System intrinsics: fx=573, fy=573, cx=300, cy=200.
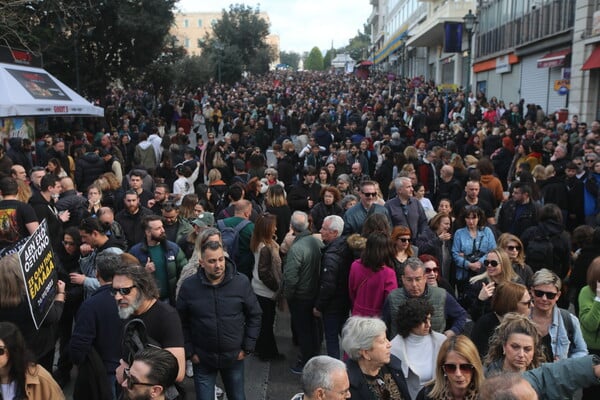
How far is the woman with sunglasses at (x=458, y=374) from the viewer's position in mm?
3266

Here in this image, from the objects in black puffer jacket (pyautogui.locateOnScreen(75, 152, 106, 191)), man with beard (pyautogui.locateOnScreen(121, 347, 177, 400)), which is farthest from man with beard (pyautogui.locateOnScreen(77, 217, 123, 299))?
black puffer jacket (pyautogui.locateOnScreen(75, 152, 106, 191))

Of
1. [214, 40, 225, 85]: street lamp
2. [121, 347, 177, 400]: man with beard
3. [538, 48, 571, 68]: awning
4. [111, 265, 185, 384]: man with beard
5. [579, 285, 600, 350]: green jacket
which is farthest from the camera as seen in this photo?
[214, 40, 225, 85]: street lamp

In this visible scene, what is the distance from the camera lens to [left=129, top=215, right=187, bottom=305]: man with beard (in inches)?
213

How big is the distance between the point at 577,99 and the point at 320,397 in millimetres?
19883

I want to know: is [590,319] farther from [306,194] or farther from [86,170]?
[86,170]

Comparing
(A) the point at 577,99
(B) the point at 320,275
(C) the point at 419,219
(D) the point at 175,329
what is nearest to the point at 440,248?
(C) the point at 419,219

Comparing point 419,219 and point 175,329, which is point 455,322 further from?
point 419,219

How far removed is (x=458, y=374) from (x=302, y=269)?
2599 mm

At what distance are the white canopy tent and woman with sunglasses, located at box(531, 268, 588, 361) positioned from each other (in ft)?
45.9

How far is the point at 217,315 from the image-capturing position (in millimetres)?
4375

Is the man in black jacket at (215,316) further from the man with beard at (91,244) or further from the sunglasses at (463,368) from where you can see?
the sunglasses at (463,368)

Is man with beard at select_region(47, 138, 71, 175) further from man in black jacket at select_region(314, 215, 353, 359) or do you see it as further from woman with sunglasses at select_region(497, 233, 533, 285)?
woman with sunglasses at select_region(497, 233, 533, 285)

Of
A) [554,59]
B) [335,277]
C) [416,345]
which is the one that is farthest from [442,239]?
[554,59]

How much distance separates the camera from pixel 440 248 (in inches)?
248
